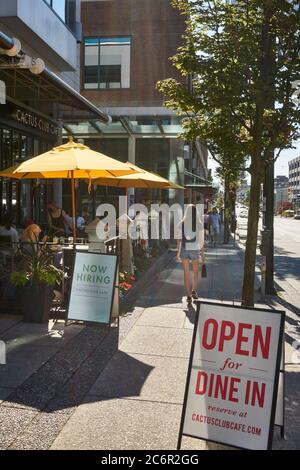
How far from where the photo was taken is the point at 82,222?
61.5ft

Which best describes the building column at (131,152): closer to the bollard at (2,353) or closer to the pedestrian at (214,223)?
the pedestrian at (214,223)

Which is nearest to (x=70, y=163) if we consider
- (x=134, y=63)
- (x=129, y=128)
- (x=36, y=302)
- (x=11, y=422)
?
(x=36, y=302)

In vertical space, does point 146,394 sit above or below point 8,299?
below

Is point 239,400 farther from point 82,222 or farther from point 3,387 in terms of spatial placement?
point 82,222

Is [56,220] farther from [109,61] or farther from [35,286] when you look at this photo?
[109,61]

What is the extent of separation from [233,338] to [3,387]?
8.50ft

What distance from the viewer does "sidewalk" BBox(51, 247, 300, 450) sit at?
161 inches

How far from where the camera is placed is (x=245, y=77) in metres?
6.74

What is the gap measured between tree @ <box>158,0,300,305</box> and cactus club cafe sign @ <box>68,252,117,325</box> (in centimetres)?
200

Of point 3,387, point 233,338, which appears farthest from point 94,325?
point 233,338

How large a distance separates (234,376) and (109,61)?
26.8 meters

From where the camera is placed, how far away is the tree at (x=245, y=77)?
6.68m

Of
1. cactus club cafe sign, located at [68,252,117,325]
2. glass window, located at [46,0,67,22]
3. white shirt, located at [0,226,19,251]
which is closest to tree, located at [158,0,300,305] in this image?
cactus club cafe sign, located at [68,252,117,325]

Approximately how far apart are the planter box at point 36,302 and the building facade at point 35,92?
4.52 m
